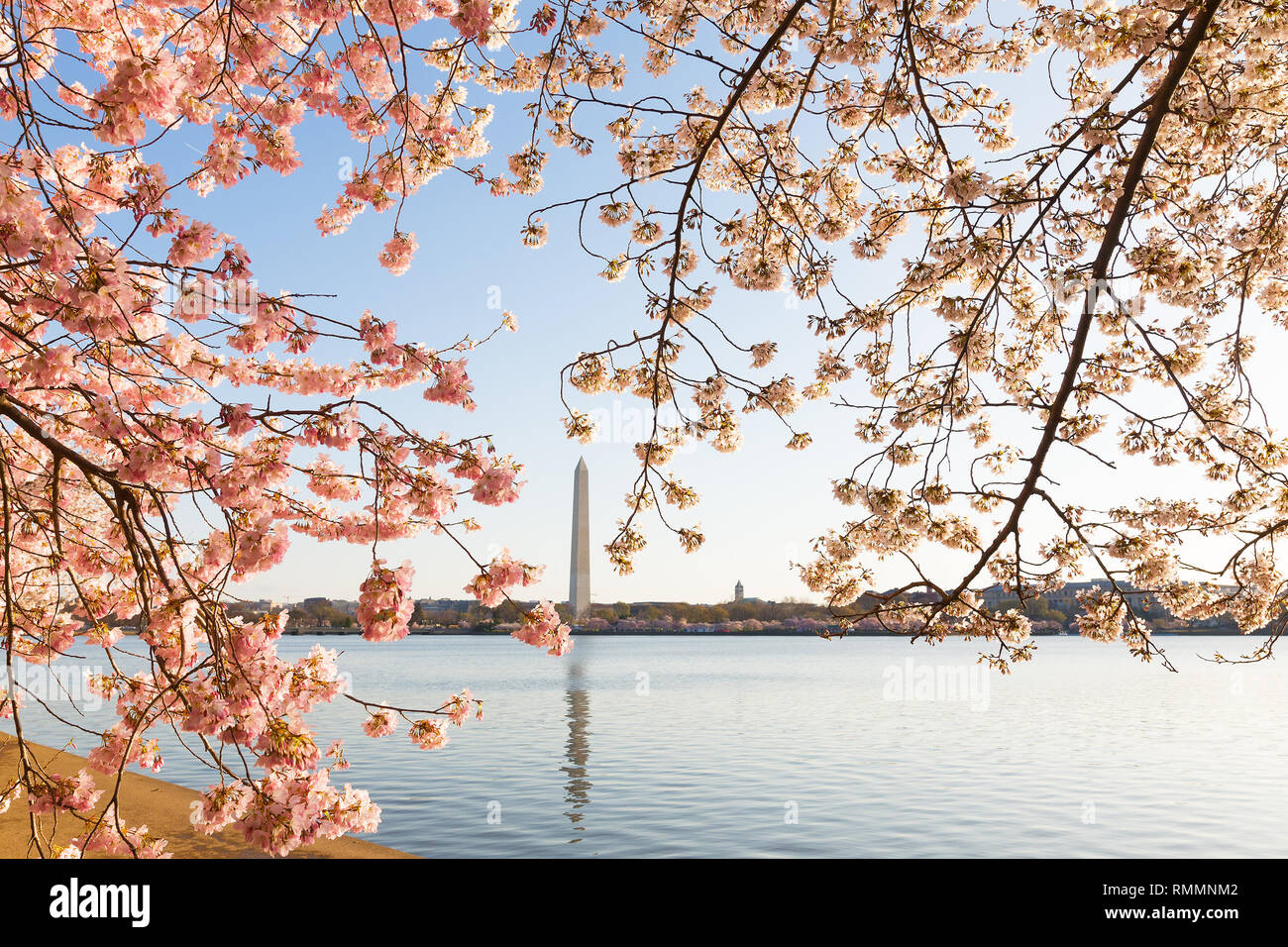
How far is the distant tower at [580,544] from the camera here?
156 feet

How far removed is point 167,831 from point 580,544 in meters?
40.6

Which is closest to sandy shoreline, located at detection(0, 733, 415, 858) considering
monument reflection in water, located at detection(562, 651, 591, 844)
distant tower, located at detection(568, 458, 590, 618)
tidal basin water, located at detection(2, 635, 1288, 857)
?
tidal basin water, located at detection(2, 635, 1288, 857)

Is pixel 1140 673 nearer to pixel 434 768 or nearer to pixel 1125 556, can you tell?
pixel 434 768

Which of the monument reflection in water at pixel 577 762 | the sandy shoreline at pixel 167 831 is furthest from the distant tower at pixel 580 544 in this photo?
the sandy shoreline at pixel 167 831

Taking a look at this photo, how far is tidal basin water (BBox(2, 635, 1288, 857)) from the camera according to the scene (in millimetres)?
11688

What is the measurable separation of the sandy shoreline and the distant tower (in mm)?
35427

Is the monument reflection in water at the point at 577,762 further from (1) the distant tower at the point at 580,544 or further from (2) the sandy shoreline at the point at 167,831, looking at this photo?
(1) the distant tower at the point at 580,544

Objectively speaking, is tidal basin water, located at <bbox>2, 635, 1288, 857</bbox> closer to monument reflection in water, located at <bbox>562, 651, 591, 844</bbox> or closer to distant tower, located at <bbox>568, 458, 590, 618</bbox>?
monument reflection in water, located at <bbox>562, 651, 591, 844</bbox>

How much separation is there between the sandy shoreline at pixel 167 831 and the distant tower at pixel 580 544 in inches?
1395

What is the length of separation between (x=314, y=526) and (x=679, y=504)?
2399 mm

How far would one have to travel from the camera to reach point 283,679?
4.13m

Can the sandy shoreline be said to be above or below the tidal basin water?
above

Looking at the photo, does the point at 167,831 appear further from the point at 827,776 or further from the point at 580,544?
the point at 580,544

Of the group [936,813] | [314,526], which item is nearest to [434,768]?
[936,813]
